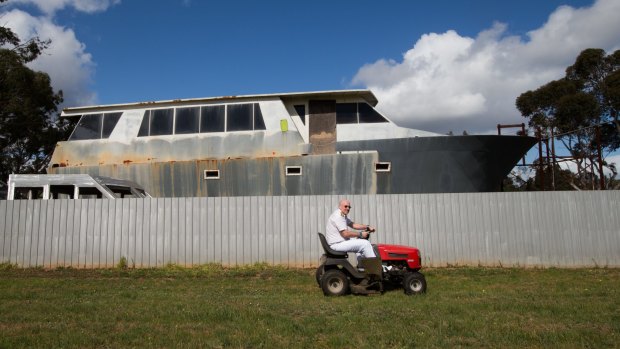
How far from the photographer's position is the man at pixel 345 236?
24.9ft

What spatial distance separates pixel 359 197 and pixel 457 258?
2.57 m

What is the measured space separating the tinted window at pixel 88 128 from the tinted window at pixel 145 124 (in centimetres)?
139

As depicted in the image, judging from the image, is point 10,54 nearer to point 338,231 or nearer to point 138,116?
point 138,116

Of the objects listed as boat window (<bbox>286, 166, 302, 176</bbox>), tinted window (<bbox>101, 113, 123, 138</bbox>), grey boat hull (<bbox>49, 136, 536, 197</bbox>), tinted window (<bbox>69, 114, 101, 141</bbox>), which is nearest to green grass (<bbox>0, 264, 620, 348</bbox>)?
grey boat hull (<bbox>49, 136, 536, 197</bbox>)

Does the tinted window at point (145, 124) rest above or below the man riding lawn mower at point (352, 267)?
above

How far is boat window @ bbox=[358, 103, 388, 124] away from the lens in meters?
13.7

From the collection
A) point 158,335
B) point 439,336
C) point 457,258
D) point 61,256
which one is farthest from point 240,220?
point 439,336

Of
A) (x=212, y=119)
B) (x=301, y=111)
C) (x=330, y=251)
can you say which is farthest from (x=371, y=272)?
(x=212, y=119)

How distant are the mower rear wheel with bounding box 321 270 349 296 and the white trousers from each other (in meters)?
0.38

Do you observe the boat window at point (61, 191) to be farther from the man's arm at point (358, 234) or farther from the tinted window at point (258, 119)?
the man's arm at point (358, 234)

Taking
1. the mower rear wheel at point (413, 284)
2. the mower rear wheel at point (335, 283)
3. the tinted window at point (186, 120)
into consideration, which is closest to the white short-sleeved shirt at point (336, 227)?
the mower rear wheel at point (335, 283)

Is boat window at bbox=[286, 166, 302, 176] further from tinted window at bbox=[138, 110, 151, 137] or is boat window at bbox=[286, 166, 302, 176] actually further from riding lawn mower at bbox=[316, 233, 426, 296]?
riding lawn mower at bbox=[316, 233, 426, 296]

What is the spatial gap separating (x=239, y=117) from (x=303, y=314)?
8731mm

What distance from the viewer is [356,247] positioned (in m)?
7.61
